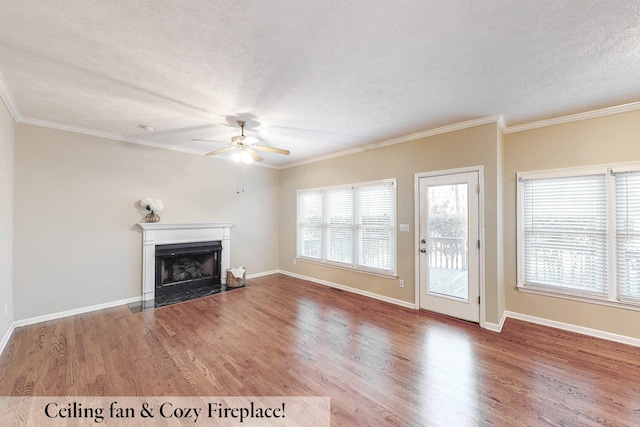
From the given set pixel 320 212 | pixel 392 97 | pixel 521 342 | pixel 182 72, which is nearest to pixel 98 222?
pixel 182 72

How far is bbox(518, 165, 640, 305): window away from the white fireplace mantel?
5.17 m

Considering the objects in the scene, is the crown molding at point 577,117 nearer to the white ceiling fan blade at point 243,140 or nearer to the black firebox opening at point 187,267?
the white ceiling fan blade at point 243,140

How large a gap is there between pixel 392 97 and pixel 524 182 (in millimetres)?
2337

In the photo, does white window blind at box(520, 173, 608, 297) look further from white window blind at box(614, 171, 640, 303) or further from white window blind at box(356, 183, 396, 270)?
white window blind at box(356, 183, 396, 270)

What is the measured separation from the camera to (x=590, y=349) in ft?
9.17

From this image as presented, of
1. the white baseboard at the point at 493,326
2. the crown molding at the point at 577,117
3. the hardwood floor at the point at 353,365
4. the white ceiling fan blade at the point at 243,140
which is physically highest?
the crown molding at the point at 577,117

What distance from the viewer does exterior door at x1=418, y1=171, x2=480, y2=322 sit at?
347 cm

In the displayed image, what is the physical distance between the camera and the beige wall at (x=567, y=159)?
9.63ft

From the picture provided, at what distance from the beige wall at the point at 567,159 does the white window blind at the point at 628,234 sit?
0.22 m

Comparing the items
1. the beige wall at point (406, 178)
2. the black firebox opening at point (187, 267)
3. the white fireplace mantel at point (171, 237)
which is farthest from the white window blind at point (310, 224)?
the black firebox opening at point (187, 267)

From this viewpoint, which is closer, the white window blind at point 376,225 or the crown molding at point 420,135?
the crown molding at point 420,135

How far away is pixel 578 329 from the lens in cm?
317

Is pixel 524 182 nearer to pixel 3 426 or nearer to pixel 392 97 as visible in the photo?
pixel 392 97

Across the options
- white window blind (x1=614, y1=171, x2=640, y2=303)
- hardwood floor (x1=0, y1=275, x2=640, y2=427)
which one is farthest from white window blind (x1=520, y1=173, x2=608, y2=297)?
hardwood floor (x1=0, y1=275, x2=640, y2=427)
